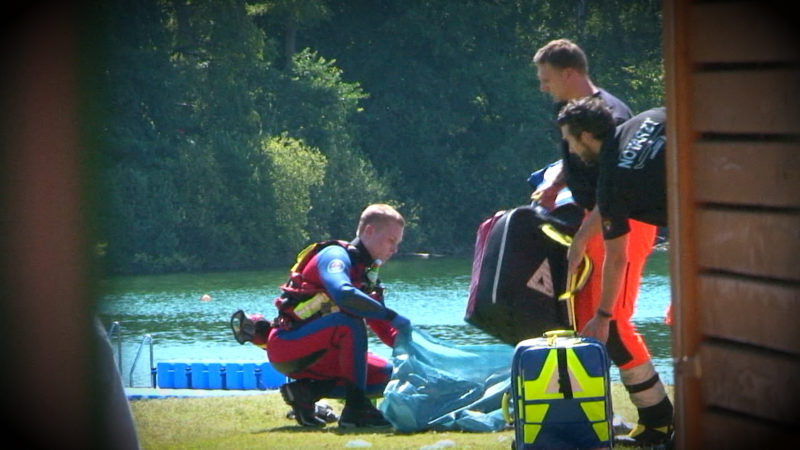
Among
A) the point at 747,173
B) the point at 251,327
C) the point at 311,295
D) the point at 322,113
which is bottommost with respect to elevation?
the point at 251,327

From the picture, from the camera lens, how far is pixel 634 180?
4191 millimetres

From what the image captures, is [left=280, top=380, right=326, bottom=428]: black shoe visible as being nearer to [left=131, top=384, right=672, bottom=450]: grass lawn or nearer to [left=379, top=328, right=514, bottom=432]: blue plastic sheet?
[left=131, top=384, right=672, bottom=450]: grass lawn

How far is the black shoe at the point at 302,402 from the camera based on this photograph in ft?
19.0

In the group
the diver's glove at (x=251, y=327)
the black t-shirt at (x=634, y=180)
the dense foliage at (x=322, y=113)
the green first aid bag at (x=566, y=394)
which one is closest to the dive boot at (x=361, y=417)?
the diver's glove at (x=251, y=327)

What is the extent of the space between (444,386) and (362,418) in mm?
396

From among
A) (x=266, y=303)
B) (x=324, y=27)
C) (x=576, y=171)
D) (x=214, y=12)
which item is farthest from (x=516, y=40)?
(x=576, y=171)

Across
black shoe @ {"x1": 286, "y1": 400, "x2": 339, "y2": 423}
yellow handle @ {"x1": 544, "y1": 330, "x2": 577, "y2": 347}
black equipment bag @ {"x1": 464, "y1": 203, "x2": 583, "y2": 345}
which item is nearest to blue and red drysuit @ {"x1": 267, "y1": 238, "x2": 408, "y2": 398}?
black shoe @ {"x1": 286, "y1": 400, "x2": 339, "y2": 423}

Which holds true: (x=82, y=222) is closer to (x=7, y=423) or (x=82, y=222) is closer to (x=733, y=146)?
(x=7, y=423)

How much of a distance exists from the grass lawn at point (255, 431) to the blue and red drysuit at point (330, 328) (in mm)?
A: 250

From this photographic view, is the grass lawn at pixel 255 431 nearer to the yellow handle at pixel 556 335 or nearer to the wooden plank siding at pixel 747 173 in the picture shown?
the yellow handle at pixel 556 335

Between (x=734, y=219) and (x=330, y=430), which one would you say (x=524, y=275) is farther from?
(x=734, y=219)

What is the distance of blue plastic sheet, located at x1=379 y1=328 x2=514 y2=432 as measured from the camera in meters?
5.44

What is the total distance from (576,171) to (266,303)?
18.5m

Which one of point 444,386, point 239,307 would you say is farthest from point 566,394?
point 239,307
